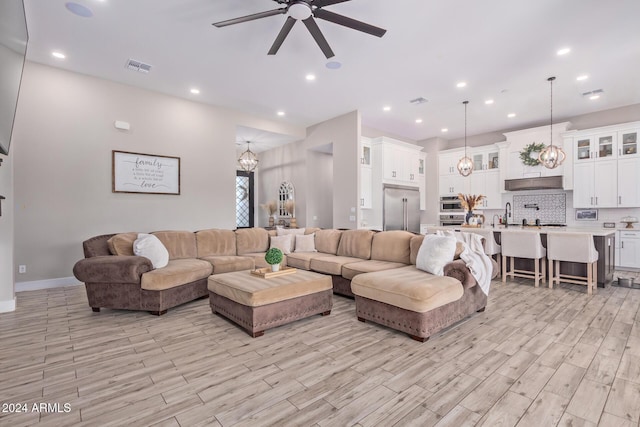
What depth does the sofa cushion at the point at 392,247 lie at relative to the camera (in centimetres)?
408

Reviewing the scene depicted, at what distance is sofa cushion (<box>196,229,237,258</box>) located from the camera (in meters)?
4.68

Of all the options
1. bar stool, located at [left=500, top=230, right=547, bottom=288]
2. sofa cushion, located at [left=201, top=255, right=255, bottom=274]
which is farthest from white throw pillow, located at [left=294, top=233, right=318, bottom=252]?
bar stool, located at [left=500, top=230, right=547, bottom=288]

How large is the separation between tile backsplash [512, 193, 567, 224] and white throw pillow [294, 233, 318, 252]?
5.15 metres

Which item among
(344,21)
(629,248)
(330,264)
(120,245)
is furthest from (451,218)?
(120,245)

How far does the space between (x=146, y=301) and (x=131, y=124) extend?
3217 mm

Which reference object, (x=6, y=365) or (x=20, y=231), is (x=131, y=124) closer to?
(x=20, y=231)

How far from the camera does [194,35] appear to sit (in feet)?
11.8

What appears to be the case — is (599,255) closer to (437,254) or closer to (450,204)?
(437,254)

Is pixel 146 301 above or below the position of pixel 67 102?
below

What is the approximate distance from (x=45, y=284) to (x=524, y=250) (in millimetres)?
7132

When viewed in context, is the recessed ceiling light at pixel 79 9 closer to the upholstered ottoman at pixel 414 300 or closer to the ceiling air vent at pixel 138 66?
the ceiling air vent at pixel 138 66

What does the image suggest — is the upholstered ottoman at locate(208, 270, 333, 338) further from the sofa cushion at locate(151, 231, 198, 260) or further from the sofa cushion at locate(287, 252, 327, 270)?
the sofa cushion at locate(151, 231, 198, 260)

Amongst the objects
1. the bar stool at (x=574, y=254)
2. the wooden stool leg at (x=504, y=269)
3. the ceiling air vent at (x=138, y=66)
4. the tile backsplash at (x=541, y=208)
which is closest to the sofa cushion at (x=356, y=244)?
the wooden stool leg at (x=504, y=269)

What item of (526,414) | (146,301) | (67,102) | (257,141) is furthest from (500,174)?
(67,102)
